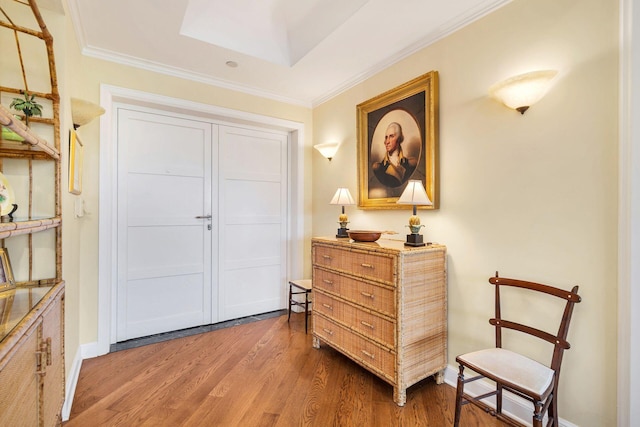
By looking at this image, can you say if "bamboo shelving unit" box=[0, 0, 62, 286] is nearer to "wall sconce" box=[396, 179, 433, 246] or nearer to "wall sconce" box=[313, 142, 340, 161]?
"wall sconce" box=[396, 179, 433, 246]

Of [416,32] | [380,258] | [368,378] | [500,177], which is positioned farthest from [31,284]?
[416,32]

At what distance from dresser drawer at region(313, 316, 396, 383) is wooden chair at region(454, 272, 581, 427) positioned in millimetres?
469

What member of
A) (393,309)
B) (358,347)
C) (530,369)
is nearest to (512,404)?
(530,369)

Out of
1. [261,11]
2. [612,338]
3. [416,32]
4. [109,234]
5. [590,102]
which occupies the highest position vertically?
[261,11]

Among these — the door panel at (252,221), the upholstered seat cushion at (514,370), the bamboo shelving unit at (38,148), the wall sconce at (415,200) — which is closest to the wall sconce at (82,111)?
the bamboo shelving unit at (38,148)

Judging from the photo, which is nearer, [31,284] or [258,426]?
[31,284]

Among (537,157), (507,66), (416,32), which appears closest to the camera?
(537,157)

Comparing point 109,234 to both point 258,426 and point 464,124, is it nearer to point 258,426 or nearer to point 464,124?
point 258,426

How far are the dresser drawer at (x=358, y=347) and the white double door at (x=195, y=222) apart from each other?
1.19 m

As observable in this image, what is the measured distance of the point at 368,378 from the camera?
7.20 ft

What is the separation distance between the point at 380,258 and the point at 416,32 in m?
1.63

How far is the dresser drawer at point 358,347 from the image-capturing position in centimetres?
195

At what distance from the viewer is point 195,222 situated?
3104mm

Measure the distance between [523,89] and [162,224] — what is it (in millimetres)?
3013
